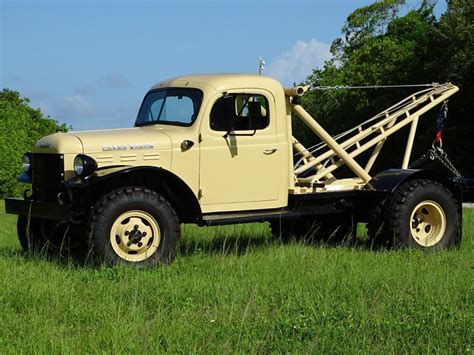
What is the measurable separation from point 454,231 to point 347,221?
5.28 feet

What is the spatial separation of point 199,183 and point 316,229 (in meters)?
3.00

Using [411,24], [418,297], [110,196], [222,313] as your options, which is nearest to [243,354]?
[222,313]

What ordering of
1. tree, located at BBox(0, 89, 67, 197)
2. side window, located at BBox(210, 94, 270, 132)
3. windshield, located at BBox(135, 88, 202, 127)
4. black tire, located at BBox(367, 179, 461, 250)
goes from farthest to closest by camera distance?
tree, located at BBox(0, 89, 67, 197) → black tire, located at BBox(367, 179, 461, 250) → windshield, located at BBox(135, 88, 202, 127) → side window, located at BBox(210, 94, 270, 132)

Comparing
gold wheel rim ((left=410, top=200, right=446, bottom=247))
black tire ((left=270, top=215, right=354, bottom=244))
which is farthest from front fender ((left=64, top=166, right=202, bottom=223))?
gold wheel rim ((left=410, top=200, right=446, bottom=247))

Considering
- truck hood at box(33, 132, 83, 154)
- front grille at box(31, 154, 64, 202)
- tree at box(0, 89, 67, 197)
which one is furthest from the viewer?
tree at box(0, 89, 67, 197)

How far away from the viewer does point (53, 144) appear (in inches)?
371

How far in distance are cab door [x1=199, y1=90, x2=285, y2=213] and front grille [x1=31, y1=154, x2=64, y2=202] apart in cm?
169

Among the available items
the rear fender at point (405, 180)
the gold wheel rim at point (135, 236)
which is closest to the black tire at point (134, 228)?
the gold wheel rim at point (135, 236)

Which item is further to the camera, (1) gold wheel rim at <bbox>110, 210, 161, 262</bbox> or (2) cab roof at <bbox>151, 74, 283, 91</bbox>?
(2) cab roof at <bbox>151, 74, 283, 91</bbox>

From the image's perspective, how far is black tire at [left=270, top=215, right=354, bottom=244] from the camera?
12060 millimetres

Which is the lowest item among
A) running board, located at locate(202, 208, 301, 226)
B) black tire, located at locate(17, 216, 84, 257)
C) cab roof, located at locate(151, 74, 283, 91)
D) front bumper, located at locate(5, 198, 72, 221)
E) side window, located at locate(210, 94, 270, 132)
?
black tire, located at locate(17, 216, 84, 257)

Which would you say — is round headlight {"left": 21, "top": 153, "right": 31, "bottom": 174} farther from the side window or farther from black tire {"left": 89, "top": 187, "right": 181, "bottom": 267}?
the side window

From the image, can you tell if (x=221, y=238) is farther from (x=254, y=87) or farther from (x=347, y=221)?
(x=254, y=87)

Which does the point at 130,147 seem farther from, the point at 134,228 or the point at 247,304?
the point at 247,304
